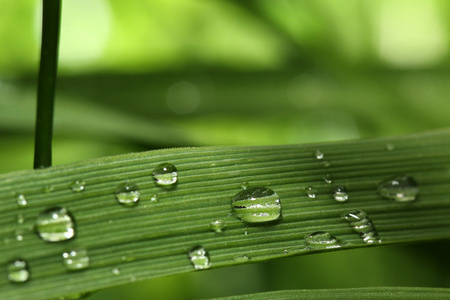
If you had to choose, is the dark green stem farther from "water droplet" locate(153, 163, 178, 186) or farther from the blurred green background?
the blurred green background

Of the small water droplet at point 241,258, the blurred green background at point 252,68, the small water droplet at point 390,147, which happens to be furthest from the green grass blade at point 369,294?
the blurred green background at point 252,68

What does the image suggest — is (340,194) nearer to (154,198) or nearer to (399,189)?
(399,189)

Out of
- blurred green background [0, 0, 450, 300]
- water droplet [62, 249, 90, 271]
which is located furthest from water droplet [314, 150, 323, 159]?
blurred green background [0, 0, 450, 300]

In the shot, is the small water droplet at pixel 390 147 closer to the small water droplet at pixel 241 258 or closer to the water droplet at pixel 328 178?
the water droplet at pixel 328 178

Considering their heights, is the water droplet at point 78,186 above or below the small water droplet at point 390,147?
below

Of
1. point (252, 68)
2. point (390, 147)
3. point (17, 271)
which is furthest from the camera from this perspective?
point (252, 68)

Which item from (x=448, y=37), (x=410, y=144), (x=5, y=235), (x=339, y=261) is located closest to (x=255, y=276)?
(x=339, y=261)

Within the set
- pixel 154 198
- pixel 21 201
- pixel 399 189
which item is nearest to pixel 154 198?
pixel 154 198
